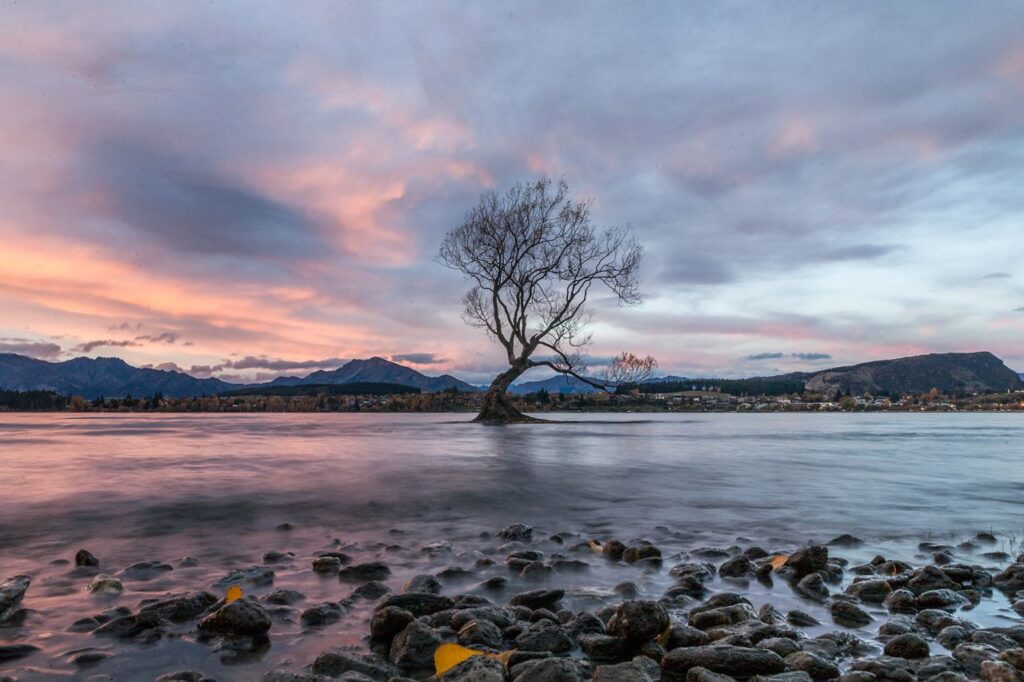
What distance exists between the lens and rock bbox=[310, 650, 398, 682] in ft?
9.84

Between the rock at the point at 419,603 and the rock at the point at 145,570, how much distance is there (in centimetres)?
232

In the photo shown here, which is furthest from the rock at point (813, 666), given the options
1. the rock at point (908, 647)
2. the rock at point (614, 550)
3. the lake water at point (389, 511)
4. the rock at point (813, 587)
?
the rock at point (614, 550)

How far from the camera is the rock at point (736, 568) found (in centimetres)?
496

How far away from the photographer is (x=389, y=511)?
8.24m

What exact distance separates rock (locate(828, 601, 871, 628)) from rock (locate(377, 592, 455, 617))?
8.89 feet

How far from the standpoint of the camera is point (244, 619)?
3.49 metres

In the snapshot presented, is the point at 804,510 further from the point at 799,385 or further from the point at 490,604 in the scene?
the point at 799,385

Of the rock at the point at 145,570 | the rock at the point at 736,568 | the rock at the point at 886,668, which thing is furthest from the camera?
the rock at the point at 736,568

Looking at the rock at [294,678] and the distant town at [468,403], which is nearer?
the rock at [294,678]

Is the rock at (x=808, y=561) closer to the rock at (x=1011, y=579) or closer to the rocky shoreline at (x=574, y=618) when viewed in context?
the rocky shoreline at (x=574, y=618)

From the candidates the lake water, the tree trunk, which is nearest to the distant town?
the tree trunk

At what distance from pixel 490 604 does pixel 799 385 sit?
142 m

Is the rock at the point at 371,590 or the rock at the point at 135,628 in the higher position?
the rock at the point at 135,628

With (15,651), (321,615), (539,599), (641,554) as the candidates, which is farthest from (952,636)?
(15,651)
